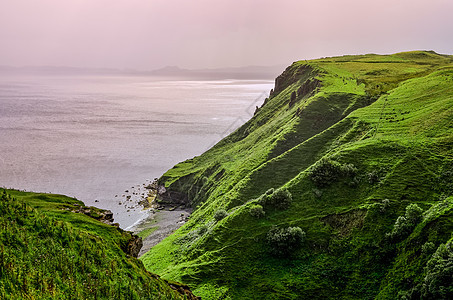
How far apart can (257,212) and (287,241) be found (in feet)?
23.9

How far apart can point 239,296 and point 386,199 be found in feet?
78.0

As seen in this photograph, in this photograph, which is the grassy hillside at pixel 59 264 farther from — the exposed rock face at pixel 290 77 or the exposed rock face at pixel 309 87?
the exposed rock face at pixel 290 77

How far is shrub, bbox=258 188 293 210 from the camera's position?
4658 centimetres

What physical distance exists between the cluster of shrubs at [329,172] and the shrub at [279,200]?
212 inches

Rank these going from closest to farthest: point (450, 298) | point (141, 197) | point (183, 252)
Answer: point (450, 298), point (183, 252), point (141, 197)

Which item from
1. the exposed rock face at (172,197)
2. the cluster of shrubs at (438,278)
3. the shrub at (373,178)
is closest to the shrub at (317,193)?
the shrub at (373,178)

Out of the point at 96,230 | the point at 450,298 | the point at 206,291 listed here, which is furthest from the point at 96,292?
the point at 450,298

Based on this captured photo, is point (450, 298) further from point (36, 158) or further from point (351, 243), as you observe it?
point (36, 158)

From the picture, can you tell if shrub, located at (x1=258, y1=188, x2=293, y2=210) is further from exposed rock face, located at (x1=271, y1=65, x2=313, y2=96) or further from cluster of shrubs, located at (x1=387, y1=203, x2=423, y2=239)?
exposed rock face, located at (x1=271, y1=65, x2=313, y2=96)

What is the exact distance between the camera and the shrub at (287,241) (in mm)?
40594

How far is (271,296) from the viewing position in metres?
36.3

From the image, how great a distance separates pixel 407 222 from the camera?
115 feet

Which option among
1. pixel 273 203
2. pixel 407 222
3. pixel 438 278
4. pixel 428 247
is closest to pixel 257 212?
pixel 273 203

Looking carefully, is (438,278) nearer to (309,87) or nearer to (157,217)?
(157,217)
